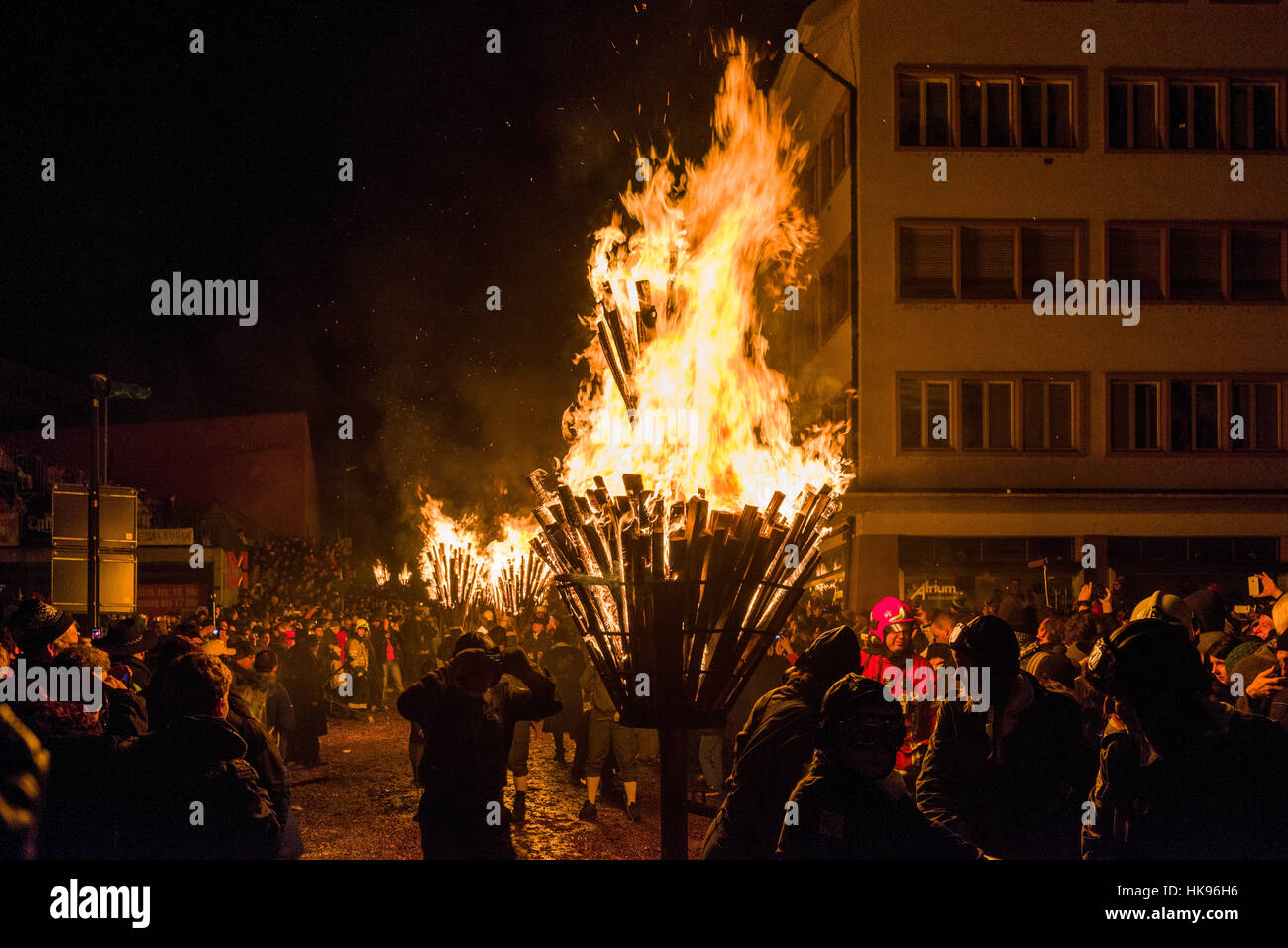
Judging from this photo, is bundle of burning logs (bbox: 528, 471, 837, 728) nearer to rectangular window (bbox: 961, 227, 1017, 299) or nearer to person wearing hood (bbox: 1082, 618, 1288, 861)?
person wearing hood (bbox: 1082, 618, 1288, 861)

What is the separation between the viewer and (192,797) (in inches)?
178

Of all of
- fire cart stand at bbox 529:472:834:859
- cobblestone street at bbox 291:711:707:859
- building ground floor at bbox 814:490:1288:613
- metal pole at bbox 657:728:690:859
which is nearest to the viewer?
metal pole at bbox 657:728:690:859

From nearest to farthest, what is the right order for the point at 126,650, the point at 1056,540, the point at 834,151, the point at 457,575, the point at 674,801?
the point at 674,801 < the point at 126,650 < the point at 1056,540 < the point at 834,151 < the point at 457,575

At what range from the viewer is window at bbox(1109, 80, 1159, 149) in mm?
24156

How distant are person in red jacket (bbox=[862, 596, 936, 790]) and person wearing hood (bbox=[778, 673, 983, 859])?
3621 millimetres

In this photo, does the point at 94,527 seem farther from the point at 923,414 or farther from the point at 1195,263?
the point at 1195,263

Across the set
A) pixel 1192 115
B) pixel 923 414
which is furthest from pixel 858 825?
pixel 1192 115

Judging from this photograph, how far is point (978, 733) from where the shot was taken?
14.9 feet

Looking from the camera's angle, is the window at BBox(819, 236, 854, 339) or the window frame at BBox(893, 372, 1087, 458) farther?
the window at BBox(819, 236, 854, 339)

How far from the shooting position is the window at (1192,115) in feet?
79.4

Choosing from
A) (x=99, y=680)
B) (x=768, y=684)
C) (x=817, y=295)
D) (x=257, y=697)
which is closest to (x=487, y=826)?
(x=99, y=680)

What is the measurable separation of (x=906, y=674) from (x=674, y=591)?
496cm

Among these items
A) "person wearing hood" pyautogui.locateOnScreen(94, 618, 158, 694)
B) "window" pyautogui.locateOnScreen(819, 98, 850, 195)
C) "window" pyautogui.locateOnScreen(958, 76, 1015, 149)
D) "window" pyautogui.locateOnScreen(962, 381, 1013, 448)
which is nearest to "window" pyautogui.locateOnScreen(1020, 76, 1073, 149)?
"window" pyautogui.locateOnScreen(958, 76, 1015, 149)

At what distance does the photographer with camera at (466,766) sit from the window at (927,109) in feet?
68.6
